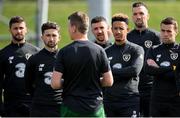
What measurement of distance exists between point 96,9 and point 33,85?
7.10 m

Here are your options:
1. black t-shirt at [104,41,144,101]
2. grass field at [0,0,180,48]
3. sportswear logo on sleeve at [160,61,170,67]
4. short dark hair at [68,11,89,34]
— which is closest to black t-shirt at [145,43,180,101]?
sportswear logo on sleeve at [160,61,170,67]

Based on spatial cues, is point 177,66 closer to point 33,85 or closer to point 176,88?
point 176,88

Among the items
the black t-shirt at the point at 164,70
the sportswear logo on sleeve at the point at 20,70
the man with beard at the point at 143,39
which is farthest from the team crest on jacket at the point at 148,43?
the sportswear logo on sleeve at the point at 20,70

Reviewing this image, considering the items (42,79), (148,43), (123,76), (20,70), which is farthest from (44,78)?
(148,43)

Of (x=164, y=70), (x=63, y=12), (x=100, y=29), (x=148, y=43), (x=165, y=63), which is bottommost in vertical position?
(x=164, y=70)

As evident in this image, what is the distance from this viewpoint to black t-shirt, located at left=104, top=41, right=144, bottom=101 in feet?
39.2

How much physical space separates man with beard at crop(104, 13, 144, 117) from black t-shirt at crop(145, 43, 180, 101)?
0.92 ft

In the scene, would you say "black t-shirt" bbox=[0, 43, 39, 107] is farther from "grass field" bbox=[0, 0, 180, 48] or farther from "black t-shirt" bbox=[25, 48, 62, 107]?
"grass field" bbox=[0, 0, 180, 48]

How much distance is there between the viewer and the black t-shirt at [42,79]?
11.8m

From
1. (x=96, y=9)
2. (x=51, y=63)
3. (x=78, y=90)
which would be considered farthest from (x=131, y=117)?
(x=96, y=9)

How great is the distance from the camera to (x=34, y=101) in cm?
1195

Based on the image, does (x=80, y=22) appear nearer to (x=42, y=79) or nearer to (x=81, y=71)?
(x=81, y=71)

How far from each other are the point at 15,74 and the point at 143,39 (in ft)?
8.20

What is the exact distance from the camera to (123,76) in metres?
12.0
